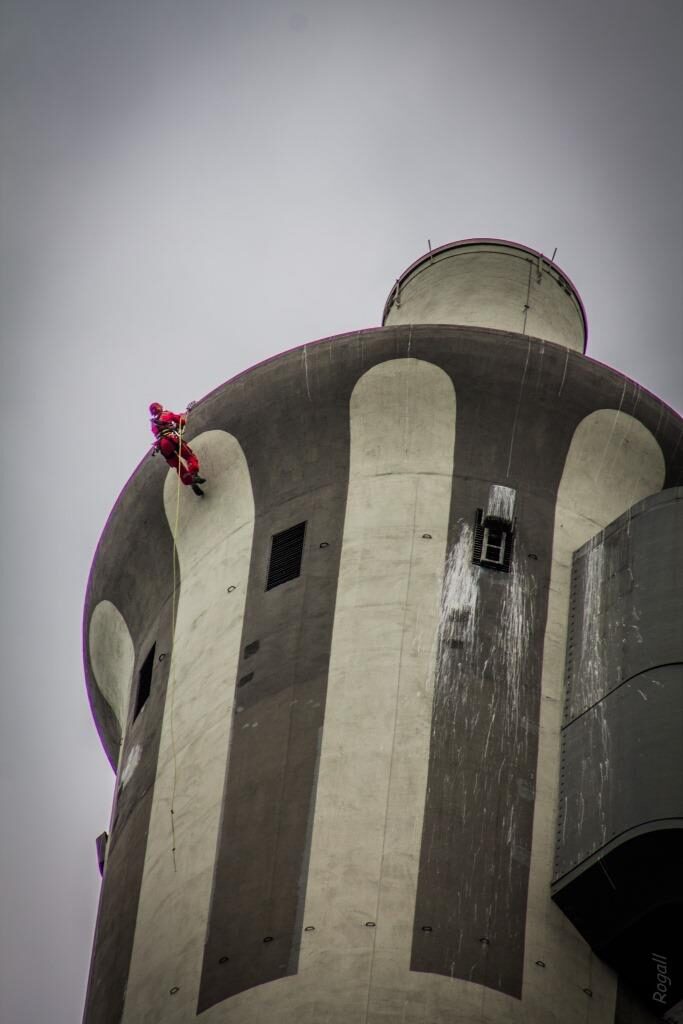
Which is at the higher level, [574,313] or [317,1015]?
[574,313]

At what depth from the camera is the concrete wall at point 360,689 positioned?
27406mm

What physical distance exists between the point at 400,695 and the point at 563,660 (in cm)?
260

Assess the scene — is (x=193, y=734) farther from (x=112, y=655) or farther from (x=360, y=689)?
(x=112, y=655)

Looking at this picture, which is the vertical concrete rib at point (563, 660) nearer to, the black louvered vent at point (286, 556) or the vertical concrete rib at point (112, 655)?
the black louvered vent at point (286, 556)

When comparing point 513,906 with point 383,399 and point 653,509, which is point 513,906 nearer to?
point 653,509

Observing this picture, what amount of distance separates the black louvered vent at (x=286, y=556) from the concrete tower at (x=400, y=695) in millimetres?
43

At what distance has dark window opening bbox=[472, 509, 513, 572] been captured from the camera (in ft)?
103

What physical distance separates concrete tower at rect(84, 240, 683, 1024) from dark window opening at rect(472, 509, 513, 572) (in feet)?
0.13

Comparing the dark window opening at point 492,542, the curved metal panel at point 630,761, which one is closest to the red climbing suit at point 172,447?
the dark window opening at point 492,542

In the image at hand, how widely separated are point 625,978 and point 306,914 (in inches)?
173

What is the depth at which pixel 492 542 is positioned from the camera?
31.5 metres

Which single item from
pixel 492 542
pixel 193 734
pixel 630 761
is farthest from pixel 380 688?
pixel 630 761

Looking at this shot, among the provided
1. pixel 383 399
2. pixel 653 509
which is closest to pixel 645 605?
pixel 653 509

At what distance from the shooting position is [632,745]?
2817 centimetres
